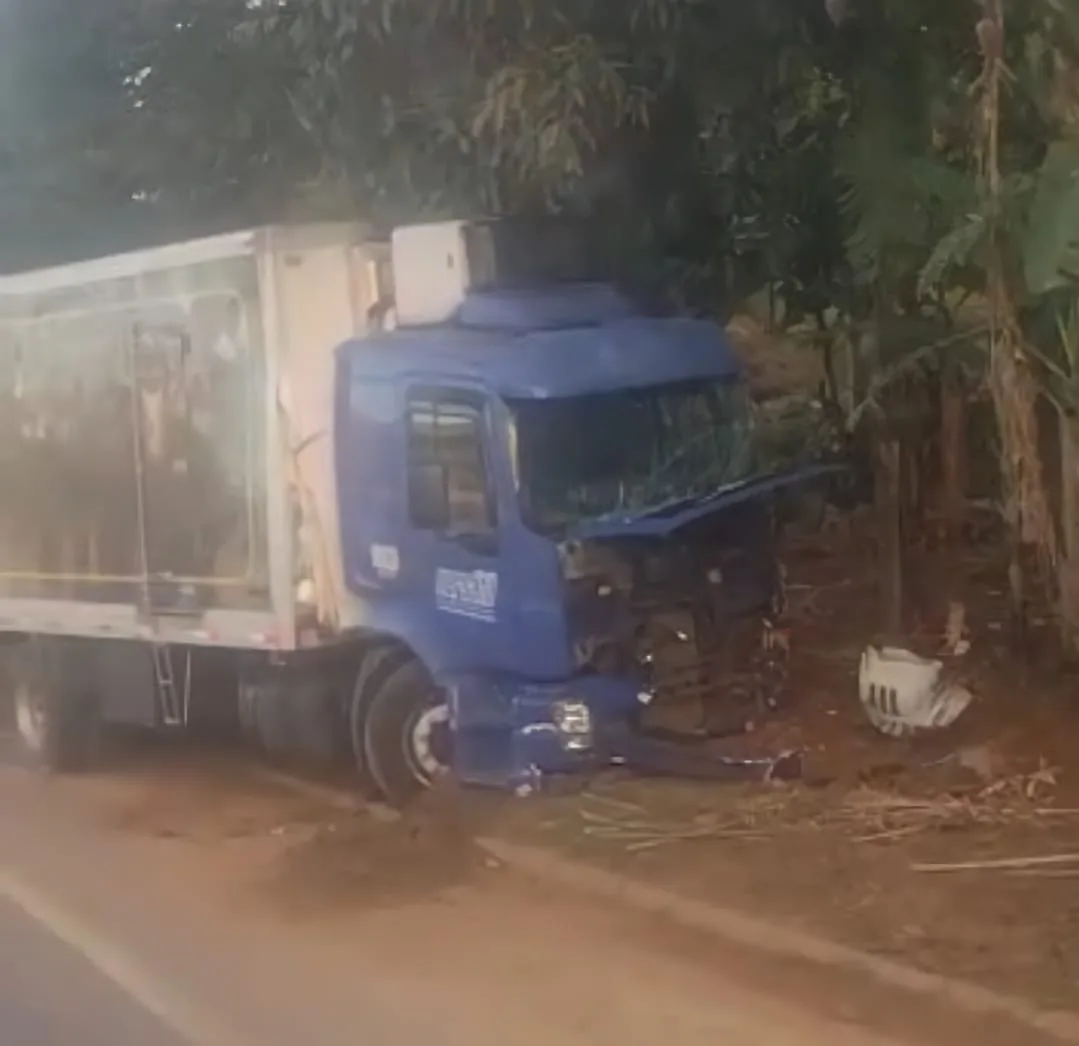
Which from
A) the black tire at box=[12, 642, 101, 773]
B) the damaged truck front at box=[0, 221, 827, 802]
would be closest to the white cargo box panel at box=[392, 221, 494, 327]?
the damaged truck front at box=[0, 221, 827, 802]

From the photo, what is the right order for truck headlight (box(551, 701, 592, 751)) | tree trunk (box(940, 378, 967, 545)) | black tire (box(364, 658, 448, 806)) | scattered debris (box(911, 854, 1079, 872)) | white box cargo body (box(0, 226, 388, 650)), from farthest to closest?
1. tree trunk (box(940, 378, 967, 545))
2. white box cargo body (box(0, 226, 388, 650))
3. black tire (box(364, 658, 448, 806))
4. truck headlight (box(551, 701, 592, 751))
5. scattered debris (box(911, 854, 1079, 872))

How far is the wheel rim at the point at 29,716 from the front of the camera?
657 cm

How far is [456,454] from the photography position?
5.72 meters

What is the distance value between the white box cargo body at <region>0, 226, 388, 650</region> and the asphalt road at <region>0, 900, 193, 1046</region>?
5.58ft

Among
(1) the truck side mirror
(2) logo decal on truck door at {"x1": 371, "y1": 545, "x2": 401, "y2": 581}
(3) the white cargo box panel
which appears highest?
(3) the white cargo box panel

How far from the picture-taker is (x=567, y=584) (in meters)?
5.48

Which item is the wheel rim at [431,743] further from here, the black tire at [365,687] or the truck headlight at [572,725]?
the truck headlight at [572,725]

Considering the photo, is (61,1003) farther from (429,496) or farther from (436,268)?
(436,268)

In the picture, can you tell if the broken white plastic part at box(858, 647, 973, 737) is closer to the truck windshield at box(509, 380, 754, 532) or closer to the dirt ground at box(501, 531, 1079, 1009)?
the dirt ground at box(501, 531, 1079, 1009)

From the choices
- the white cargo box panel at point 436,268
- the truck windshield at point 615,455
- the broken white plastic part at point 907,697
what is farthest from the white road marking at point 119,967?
the broken white plastic part at point 907,697

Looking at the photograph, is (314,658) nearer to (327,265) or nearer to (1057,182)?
(327,265)

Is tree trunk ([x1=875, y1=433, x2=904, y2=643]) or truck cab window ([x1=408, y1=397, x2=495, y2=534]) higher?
truck cab window ([x1=408, y1=397, x2=495, y2=534])

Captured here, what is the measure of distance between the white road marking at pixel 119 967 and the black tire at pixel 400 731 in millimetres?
1158

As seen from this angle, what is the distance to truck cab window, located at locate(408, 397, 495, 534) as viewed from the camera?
565 cm
